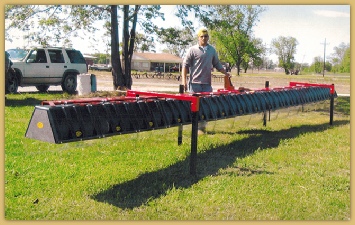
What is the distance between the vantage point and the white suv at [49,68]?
15.0 m


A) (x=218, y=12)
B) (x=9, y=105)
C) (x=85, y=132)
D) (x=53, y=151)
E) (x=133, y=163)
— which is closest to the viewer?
(x=85, y=132)

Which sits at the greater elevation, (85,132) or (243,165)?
(85,132)

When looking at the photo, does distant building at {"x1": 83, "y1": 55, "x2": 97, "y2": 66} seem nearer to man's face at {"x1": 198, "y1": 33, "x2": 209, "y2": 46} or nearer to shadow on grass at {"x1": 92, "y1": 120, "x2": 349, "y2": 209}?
man's face at {"x1": 198, "y1": 33, "x2": 209, "y2": 46}

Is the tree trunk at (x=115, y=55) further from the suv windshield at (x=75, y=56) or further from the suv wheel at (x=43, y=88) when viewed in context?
the suv wheel at (x=43, y=88)

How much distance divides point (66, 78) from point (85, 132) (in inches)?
482

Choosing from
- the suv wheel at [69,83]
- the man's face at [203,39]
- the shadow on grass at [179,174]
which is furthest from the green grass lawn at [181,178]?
the suv wheel at [69,83]

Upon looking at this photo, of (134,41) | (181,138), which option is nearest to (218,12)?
(134,41)

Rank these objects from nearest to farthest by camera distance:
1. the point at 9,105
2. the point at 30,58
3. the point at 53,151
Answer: the point at 53,151 → the point at 9,105 → the point at 30,58

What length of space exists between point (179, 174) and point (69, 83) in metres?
12.0

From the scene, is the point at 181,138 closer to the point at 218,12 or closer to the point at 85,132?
the point at 85,132

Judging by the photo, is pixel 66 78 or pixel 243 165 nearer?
pixel 243 165

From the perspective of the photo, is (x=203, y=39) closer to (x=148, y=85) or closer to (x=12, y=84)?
(x=12, y=84)

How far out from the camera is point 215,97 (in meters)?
6.45

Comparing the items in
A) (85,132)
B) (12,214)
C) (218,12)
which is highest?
(218,12)
